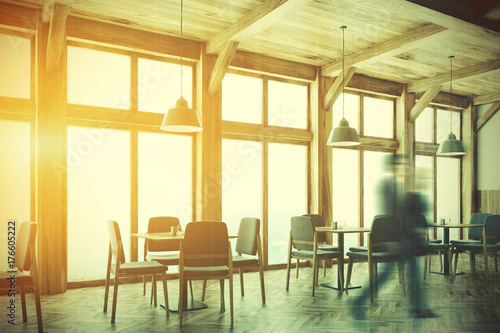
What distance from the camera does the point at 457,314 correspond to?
4.10 m

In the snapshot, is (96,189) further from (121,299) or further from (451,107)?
(451,107)

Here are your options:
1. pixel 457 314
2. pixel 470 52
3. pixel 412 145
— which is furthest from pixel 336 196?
pixel 457 314

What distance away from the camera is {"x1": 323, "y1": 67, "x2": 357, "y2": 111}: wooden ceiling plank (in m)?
7.14

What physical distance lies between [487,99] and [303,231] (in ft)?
22.4

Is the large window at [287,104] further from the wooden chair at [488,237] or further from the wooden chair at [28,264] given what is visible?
the wooden chair at [28,264]

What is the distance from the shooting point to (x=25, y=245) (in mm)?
3641

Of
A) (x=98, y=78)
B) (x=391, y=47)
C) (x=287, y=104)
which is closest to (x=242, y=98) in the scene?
(x=287, y=104)

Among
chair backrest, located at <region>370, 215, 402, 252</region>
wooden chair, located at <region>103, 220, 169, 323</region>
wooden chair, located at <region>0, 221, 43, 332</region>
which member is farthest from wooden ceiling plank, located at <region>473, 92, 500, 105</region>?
wooden chair, located at <region>0, 221, 43, 332</region>

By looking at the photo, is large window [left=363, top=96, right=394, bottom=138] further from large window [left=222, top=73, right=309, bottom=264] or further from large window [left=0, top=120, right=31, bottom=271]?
large window [left=0, top=120, right=31, bottom=271]

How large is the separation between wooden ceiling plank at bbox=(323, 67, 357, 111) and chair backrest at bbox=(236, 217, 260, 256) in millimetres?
3323

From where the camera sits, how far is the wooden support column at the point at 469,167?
32.1 feet

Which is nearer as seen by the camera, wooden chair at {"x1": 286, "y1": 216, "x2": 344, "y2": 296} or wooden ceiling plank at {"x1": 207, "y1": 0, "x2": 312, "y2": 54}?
wooden ceiling plank at {"x1": 207, "y1": 0, "x2": 312, "y2": 54}

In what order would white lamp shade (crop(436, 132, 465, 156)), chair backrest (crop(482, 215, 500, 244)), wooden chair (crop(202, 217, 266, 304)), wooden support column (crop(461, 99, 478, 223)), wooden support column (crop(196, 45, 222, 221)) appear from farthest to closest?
wooden support column (crop(461, 99, 478, 223)) < white lamp shade (crop(436, 132, 465, 156)) < wooden support column (crop(196, 45, 222, 221)) < chair backrest (crop(482, 215, 500, 244)) < wooden chair (crop(202, 217, 266, 304))

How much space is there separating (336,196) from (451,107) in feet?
12.1
